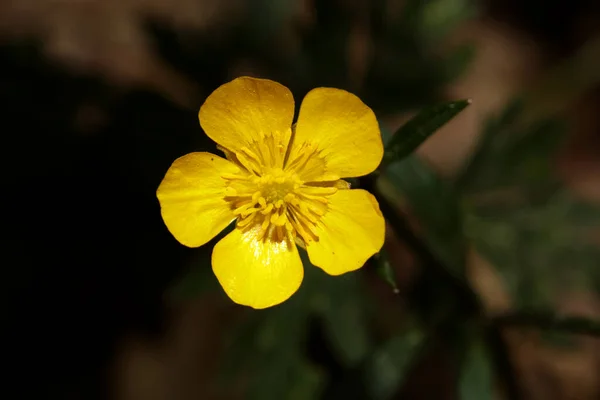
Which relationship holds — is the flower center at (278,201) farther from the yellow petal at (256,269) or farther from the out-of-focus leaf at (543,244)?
the out-of-focus leaf at (543,244)

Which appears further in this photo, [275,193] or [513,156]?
[513,156]

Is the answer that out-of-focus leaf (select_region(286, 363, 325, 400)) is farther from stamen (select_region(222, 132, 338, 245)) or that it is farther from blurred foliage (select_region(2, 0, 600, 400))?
stamen (select_region(222, 132, 338, 245))

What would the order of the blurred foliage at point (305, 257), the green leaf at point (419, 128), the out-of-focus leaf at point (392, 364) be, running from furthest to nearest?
the blurred foliage at point (305, 257), the out-of-focus leaf at point (392, 364), the green leaf at point (419, 128)

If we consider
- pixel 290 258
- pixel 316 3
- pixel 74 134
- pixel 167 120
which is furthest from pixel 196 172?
pixel 74 134

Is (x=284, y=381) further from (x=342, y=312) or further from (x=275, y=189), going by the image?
(x=275, y=189)

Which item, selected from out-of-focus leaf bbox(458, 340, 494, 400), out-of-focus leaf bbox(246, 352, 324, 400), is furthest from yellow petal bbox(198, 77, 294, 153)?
out-of-focus leaf bbox(246, 352, 324, 400)

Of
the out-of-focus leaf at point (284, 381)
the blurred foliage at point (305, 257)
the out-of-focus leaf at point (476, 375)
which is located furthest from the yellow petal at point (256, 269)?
the out-of-focus leaf at point (284, 381)

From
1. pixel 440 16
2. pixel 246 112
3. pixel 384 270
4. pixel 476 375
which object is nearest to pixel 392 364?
pixel 476 375
